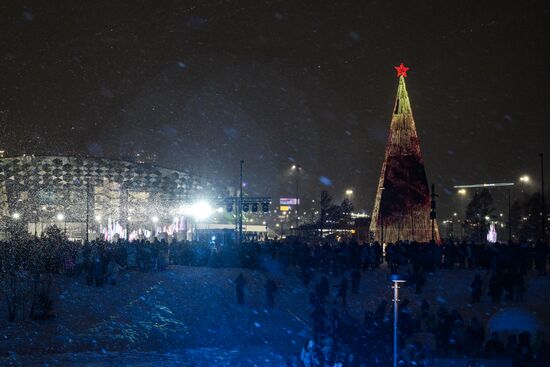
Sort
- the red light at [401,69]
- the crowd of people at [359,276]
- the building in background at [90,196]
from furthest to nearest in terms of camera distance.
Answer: the building in background at [90,196] → the red light at [401,69] → the crowd of people at [359,276]

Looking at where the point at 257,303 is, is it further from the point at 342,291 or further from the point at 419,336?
Result: the point at 419,336

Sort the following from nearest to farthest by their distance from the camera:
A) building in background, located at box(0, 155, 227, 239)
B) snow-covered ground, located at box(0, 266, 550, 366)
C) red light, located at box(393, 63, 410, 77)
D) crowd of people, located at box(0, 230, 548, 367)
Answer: crowd of people, located at box(0, 230, 548, 367) → snow-covered ground, located at box(0, 266, 550, 366) → red light, located at box(393, 63, 410, 77) → building in background, located at box(0, 155, 227, 239)

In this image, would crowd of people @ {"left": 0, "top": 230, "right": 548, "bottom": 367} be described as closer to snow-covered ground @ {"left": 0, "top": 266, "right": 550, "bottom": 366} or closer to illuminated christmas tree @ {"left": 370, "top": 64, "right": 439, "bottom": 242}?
snow-covered ground @ {"left": 0, "top": 266, "right": 550, "bottom": 366}

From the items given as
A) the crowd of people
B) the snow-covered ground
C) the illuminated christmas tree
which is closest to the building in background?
the illuminated christmas tree

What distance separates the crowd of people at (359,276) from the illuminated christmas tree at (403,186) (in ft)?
18.8

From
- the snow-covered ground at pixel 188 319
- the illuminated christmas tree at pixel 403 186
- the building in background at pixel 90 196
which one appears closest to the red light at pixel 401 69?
the illuminated christmas tree at pixel 403 186

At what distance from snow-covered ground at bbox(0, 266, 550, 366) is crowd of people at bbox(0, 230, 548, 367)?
1.79 feet

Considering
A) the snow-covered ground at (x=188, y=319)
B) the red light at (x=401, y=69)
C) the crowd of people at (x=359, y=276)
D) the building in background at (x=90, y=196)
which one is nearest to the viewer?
the crowd of people at (x=359, y=276)

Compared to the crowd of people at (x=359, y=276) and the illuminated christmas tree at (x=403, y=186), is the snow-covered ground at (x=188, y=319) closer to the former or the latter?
the crowd of people at (x=359, y=276)

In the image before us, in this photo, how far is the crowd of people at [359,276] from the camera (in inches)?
489

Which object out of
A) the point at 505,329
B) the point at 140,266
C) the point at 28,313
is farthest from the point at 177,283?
the point at 505,329

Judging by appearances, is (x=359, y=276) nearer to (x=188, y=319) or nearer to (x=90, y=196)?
(x=188, y=319)

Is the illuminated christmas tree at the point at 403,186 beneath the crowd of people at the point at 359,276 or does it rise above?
above

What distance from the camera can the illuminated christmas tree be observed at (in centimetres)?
3028
